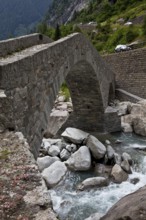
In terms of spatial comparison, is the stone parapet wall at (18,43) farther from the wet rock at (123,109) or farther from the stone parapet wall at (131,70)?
the stone parapet wall at (131,70)

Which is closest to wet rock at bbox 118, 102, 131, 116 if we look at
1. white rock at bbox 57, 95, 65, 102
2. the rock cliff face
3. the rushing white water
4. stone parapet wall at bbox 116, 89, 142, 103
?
stone parapet wall at bbox 116, 89, 142, 103

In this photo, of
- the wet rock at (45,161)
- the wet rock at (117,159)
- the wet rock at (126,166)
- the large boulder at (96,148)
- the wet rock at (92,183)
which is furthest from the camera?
the large boulder at (96,148)

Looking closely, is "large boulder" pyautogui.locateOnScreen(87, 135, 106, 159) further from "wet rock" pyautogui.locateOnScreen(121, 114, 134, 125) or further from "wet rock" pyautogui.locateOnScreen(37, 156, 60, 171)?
"wet rock" pyautogui.locateOnScreen(121, 114, 134, 125)

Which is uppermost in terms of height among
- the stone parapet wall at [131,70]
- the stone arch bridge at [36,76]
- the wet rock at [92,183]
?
the stone arch bridge at [36,76]

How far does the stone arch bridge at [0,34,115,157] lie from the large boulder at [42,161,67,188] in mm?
3349

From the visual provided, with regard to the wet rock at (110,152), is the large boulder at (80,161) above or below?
above

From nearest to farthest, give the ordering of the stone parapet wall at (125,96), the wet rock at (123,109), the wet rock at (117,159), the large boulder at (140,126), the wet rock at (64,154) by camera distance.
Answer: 1. the wet rock at (117,159)
2. the wet rock at (64,154)
3. the large boulder at (140,126)
4. the wet rock at (123,109)
5. the stone parapet wall at (125,96)

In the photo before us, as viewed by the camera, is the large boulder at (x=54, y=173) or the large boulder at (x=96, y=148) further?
the large boulder at (x=96, y=148)

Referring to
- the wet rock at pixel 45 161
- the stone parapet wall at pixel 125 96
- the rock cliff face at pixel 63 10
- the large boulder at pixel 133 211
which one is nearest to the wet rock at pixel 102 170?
the wet rock at pixel 45 161

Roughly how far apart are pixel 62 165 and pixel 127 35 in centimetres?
2488

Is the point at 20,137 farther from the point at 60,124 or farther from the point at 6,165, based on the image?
the point at 60,124

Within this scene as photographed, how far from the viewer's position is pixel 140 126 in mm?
16562

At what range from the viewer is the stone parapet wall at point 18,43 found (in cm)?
863

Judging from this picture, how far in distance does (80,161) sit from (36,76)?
5974mm
